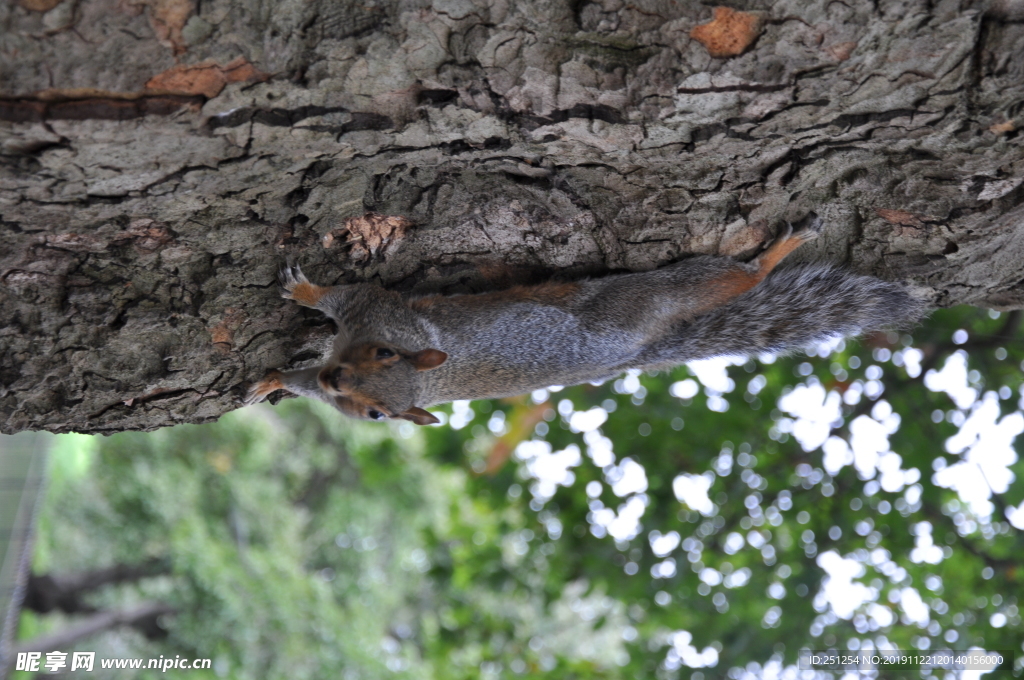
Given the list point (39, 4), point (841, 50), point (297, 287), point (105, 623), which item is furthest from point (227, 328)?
point (105, 623)

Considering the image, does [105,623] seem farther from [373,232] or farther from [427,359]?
[373,232]

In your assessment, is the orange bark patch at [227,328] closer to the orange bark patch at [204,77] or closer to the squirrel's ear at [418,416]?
the squirrel's ear at [418,416]

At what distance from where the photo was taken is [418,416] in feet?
9.16

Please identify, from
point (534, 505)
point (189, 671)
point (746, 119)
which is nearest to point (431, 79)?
point (746, 119)

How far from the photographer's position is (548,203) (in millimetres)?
2164

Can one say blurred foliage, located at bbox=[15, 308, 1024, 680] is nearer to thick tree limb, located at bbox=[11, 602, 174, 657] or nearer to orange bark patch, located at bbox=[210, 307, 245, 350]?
orange bark patch, located at bbox=[210, 307, 245, 350]

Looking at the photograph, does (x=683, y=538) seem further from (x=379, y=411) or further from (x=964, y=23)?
(x=964, y=23)

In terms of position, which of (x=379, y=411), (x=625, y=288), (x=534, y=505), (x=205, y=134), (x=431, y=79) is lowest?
(x=534, y=505)

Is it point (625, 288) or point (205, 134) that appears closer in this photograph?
point (205, 134)

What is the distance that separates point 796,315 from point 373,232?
4.54 ft

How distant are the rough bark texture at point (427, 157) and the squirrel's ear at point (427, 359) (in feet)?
0.74

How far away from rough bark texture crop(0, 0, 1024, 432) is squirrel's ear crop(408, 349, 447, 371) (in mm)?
226

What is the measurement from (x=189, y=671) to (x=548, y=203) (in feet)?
22.9

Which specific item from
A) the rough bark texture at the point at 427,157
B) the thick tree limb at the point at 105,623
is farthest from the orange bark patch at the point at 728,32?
the thick tree limb at the point at 105,623
